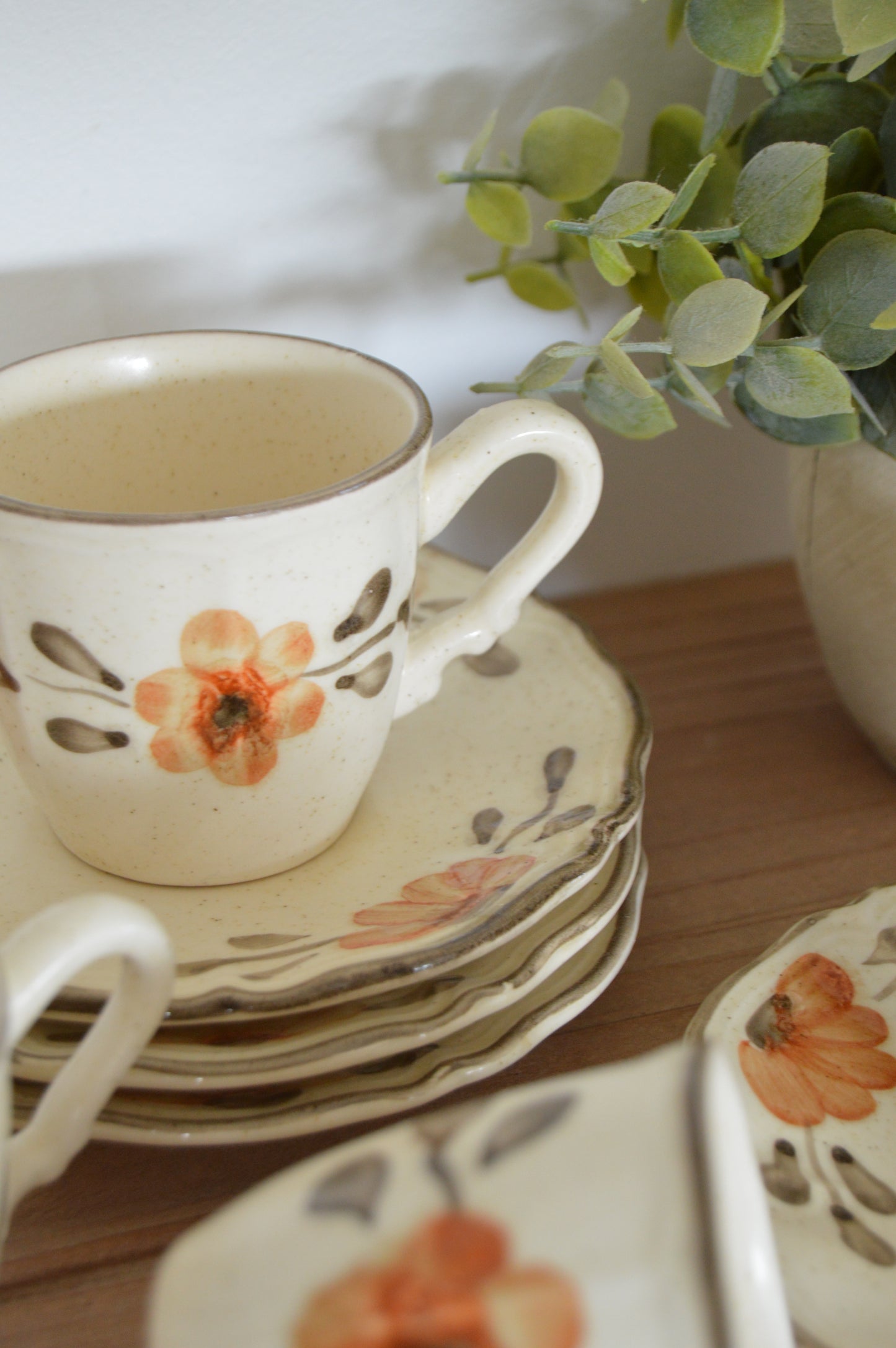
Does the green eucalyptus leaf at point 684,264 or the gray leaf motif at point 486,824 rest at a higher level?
the green eucalyptus leaf at point 684,264

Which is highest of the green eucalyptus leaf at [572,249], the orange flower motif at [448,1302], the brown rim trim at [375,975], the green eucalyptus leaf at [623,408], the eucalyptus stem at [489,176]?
the eucalyptus stem at [489,176]

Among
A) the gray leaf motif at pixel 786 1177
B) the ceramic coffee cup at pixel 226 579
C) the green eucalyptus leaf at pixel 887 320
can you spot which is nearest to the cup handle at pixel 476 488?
the ceramic coffee cup at pixel 226 579

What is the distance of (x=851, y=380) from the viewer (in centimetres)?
46

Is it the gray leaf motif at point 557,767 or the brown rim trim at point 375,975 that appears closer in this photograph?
the brown rim trim at point 375,975

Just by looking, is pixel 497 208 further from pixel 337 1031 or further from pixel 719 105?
pixel 337 1031

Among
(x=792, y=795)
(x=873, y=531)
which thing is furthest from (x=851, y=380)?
(x=792, y=795)

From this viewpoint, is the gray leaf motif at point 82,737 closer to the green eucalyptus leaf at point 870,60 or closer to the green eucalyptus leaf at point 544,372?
the green eucalyptus leaf at point 544,372

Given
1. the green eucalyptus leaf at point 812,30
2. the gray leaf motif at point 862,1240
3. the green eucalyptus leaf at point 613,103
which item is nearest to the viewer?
the gray leaf motif at point 862,1240

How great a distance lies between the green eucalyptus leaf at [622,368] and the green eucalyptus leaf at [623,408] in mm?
40

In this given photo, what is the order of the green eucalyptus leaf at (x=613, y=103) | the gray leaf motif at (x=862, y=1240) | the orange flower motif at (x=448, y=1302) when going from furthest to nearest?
the green eucalyptus leaf at (x=613, y=103) < the gray leaf motif at (x=862, y=1240) < the orange flower motif at (x=448, y=1302)

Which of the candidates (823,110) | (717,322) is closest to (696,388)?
(717,322)

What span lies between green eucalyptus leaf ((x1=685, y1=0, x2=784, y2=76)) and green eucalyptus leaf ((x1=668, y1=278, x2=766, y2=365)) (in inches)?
3.2

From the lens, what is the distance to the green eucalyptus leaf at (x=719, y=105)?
0.45m

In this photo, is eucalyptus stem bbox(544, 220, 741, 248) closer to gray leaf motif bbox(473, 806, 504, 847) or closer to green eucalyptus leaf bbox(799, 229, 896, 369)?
green eucalyptus leaf bbox(799, 229, 896, 369)
